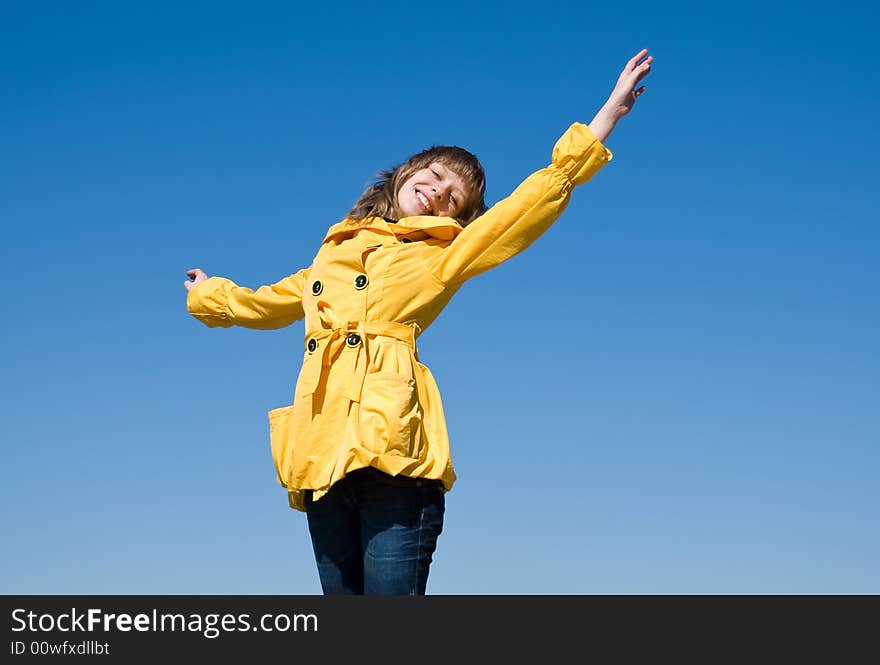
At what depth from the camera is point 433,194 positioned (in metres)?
5.29

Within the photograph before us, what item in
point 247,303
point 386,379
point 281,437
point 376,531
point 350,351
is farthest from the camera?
point 247,303

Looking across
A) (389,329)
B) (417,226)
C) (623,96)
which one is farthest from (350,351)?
(623,96)

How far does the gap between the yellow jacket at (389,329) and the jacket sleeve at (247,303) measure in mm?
417

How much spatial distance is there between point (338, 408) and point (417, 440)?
1.36ft

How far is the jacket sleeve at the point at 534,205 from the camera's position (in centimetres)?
471

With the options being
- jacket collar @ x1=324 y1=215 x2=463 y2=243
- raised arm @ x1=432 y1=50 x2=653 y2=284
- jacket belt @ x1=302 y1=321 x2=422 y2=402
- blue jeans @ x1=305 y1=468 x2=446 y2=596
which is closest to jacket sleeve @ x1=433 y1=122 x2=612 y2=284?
raised arm @ x1=432 y1=50 x2=653 y2=284

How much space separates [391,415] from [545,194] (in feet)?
4.01

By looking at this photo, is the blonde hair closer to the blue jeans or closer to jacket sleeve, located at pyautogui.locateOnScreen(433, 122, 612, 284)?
jacket sleeve, located at pyautogui.locateOnScreen(433, 122, 612, 284)

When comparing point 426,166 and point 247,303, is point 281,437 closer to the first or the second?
point 247,303

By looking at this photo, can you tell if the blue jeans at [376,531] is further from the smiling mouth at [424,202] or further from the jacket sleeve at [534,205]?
the smiling mouth at [424,202]

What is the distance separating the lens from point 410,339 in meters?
4.91
